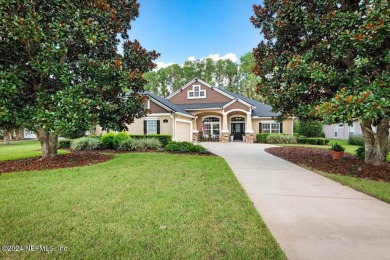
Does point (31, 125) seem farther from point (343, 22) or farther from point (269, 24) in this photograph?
point (343, 22)

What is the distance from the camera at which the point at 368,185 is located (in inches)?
210

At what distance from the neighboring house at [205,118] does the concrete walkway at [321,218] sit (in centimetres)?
1300

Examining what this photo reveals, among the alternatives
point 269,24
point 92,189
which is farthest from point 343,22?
point 92,189

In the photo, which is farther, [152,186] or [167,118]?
[167,118]

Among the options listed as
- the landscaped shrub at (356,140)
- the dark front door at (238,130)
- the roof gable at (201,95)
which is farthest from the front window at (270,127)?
the landscaped shrub at (356,140)

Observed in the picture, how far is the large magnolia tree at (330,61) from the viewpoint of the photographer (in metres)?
5.66

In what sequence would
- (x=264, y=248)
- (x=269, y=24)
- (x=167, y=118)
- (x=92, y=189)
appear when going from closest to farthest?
1. (x=264, y=248)
2. (x=92, y=189)
3. (x=269, y=24)
4. (x=167, y=118)

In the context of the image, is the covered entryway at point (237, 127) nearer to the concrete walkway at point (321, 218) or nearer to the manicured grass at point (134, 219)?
the concrete walkway at point (321, 218)

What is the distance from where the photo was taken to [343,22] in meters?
6.30

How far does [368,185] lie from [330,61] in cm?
457

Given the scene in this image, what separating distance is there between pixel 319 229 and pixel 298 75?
17.8 ft

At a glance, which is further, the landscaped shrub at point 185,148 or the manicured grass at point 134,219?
the landscaped shrub at point 185,148

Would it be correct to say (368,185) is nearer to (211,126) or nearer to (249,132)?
Answer: (249,132)

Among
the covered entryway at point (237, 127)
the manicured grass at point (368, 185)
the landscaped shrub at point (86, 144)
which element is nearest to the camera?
the manicured grass at point (368, 185)
